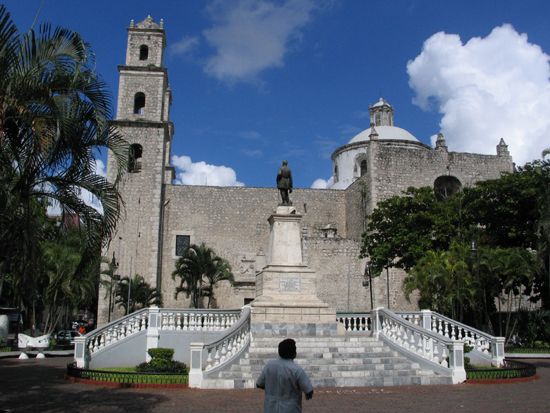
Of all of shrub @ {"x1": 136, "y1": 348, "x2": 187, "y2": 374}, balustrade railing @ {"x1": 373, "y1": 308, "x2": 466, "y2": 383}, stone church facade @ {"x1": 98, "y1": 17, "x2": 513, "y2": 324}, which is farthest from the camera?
stone church facade @ {"x1": 98, "y1": 17, "x2": 513, "y2": 324}

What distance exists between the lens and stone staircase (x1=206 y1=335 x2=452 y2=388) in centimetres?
1209

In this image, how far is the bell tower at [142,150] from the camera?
112 feet

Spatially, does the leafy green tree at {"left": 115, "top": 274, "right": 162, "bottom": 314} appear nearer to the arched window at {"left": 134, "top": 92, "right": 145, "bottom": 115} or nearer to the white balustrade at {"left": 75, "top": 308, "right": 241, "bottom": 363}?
the arched window at {"left": 134, "top": 92, "right": 145, "bottom": 115}

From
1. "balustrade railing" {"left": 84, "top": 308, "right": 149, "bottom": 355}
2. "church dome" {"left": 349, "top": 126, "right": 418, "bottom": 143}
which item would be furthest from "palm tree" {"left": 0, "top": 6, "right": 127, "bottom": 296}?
"church dome" {"left": 349, "top": 126, "right": 418, "bottom": 143}

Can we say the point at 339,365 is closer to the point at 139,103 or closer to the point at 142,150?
the point at 142,150

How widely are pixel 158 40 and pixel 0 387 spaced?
95.5 feet

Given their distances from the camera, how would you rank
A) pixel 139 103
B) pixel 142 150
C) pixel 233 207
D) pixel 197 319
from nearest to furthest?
pixel 197 319
pixel 142 150
pixel 139 103
pixel 233 207

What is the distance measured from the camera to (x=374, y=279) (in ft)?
115

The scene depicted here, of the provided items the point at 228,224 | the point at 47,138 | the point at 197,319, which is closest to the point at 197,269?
the point at 228,224

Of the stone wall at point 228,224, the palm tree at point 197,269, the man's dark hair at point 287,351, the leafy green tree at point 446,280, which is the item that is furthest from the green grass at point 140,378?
the stone wall at point 228,224

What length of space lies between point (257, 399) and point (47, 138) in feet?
18.5

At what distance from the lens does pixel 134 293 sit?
31016 millimetres

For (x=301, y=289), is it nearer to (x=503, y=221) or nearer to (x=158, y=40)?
(x=503, y=221)

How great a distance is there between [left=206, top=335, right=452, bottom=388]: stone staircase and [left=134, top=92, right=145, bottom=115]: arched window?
25482mm
